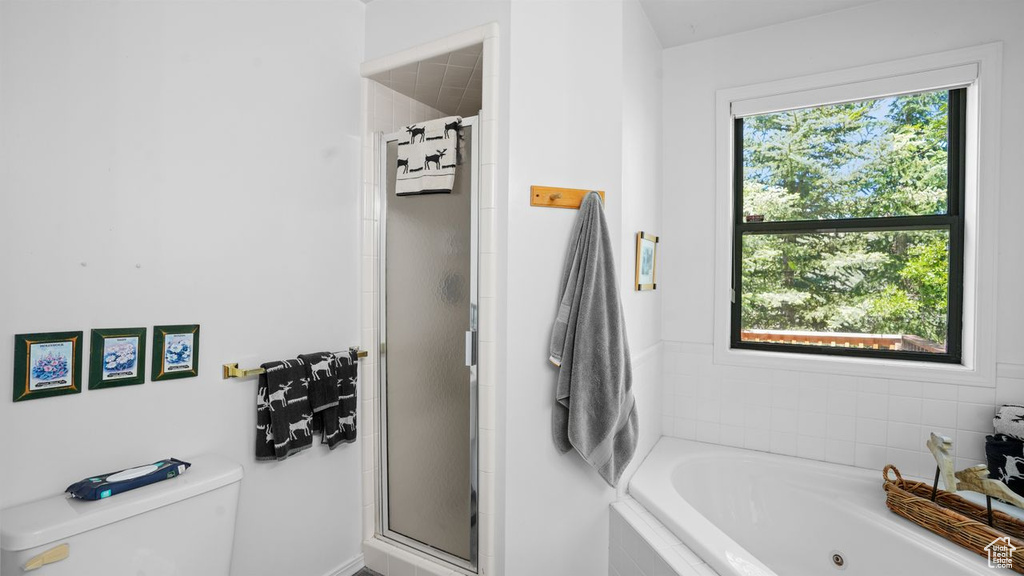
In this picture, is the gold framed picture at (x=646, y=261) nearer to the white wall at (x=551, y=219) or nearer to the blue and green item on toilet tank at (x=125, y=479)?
the white wall at (x=551, y=219)

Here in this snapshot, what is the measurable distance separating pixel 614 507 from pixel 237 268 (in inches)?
64.3

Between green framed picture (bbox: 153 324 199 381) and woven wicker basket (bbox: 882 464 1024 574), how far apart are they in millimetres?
2506

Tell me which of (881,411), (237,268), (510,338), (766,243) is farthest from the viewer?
(766,243)

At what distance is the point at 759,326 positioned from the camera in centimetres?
235

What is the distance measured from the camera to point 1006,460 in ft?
5.53

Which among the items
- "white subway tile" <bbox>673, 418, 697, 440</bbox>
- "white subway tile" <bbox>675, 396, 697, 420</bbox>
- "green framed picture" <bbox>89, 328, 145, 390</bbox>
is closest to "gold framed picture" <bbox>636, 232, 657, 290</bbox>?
"white subway tile" <bbox>675, 396, 697, 420</bbox>

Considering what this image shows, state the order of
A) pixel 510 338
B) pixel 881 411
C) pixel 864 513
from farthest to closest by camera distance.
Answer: pixel 881 411 < pixel 864 513 < pixel 510 338

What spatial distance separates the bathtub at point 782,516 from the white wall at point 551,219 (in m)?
0.33

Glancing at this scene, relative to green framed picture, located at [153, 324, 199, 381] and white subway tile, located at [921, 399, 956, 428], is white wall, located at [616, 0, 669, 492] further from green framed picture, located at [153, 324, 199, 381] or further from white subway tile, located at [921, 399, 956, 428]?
green framed picture, located at [153, 324, 199, 381]

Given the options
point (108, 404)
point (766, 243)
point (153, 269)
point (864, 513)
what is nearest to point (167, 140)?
point (153, 269)

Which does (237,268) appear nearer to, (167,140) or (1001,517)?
(167,140)

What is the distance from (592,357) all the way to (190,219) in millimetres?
1370

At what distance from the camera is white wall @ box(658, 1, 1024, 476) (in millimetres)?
1814

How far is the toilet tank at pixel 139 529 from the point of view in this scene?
97 centimetres
